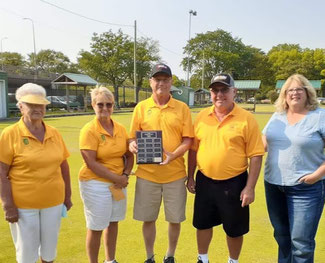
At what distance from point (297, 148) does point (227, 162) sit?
650 millimetres

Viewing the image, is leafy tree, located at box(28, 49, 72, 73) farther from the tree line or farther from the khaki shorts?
the khaki shorts

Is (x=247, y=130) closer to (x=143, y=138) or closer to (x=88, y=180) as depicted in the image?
(x=143, y=138)

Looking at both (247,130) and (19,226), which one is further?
(247,130)

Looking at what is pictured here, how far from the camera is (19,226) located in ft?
8.89

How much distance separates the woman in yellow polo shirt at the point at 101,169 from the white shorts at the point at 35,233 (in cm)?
35

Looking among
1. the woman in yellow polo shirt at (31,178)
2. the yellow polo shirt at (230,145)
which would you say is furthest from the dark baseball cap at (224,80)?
the woman in yellow polo shirt at (31,178)

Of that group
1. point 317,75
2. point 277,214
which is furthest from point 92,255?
point 317,75

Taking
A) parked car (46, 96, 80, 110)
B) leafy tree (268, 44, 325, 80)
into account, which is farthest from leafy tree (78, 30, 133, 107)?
leafy tree (268, 44, 325, 80)

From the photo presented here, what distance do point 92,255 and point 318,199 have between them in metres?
2.27

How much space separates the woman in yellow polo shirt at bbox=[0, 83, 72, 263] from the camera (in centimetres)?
262

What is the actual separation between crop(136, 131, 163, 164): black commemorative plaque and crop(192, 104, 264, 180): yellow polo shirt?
452 mm

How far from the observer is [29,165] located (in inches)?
104

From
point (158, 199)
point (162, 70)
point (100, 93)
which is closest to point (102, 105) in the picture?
point (100, 93)

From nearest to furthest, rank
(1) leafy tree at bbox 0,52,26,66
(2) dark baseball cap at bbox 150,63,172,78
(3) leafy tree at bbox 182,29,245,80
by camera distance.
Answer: (2) dark baseball cap at bbox 150,63,172,78, (1) leafy tree at bbox 0,52,26,66, (3) leafy tree at bbox 182,29,245,80
